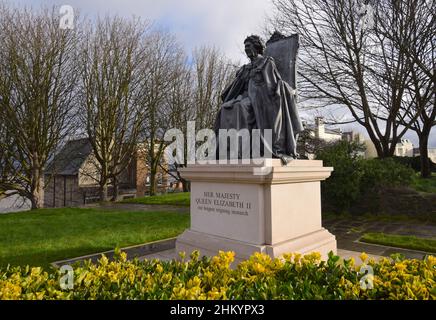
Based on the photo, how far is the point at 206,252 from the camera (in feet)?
15.9

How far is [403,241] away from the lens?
22.9 ft

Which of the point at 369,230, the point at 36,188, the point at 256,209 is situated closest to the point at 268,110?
the point at 256,209

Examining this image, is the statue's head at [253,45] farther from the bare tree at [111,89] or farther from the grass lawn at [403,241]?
the bare tree at [111,89]

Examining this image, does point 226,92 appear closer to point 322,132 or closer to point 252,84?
point 252,84

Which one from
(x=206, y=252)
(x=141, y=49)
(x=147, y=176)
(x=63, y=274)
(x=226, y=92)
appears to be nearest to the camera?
(x=63, y=274)

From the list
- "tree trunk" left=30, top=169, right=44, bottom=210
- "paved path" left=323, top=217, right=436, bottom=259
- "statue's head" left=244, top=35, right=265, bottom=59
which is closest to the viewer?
"statue's head" left=244, top=35, right=265, bottom=59

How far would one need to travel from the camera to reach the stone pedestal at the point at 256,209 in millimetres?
4324

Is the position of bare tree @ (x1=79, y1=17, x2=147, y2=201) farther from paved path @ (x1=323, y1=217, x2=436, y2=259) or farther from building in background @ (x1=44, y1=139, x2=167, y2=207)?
paved path @ (x1=323, y1=217, x2=436, y2=259)

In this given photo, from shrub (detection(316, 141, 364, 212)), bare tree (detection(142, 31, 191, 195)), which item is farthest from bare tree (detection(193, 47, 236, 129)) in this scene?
shrub (detection(316, 141, 364, 212))

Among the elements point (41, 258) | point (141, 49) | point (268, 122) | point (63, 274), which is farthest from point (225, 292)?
point (141, 49)

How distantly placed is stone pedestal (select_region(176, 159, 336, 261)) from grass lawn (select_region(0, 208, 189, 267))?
2564 millimetres

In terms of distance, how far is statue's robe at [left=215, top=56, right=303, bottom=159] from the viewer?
4.91 metres

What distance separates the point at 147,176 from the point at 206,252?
82.3ft

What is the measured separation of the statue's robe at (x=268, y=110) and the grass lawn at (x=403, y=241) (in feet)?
12.3
